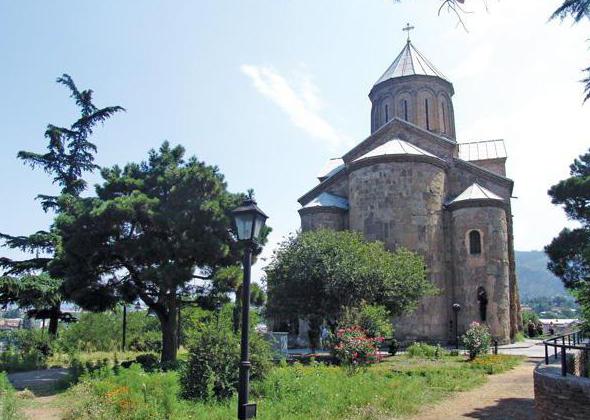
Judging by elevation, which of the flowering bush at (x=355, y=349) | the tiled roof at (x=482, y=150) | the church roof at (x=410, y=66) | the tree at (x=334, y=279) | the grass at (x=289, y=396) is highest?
the church roof at (x=410, y=66)

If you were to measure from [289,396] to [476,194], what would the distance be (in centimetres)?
1825

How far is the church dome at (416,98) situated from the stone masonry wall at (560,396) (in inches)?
944

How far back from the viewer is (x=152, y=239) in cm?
1544

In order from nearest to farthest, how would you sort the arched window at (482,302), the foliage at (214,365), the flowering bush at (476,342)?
1. the foliage at (214,365)
2. the flowering bush at (476,342)
3. the arched window at (482,302)

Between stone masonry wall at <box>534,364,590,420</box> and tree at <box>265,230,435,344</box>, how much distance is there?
9724 mm

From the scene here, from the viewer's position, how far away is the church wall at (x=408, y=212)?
23.9m

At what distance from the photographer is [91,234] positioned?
594 inches

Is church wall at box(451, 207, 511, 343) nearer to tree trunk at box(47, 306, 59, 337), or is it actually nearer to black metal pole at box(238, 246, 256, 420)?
black metal pole at box(238, 246, 256, 420)

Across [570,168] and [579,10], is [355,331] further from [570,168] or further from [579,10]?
[570,168]

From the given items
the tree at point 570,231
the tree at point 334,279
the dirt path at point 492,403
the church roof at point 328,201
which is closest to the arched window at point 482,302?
the tree at point 570,231

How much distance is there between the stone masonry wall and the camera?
6.38 meters

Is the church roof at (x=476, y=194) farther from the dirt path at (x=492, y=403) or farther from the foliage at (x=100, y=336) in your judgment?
the foliage at (x=100, y=336)

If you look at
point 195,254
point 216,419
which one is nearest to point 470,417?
point 216,419

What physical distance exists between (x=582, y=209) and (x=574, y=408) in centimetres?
2041
